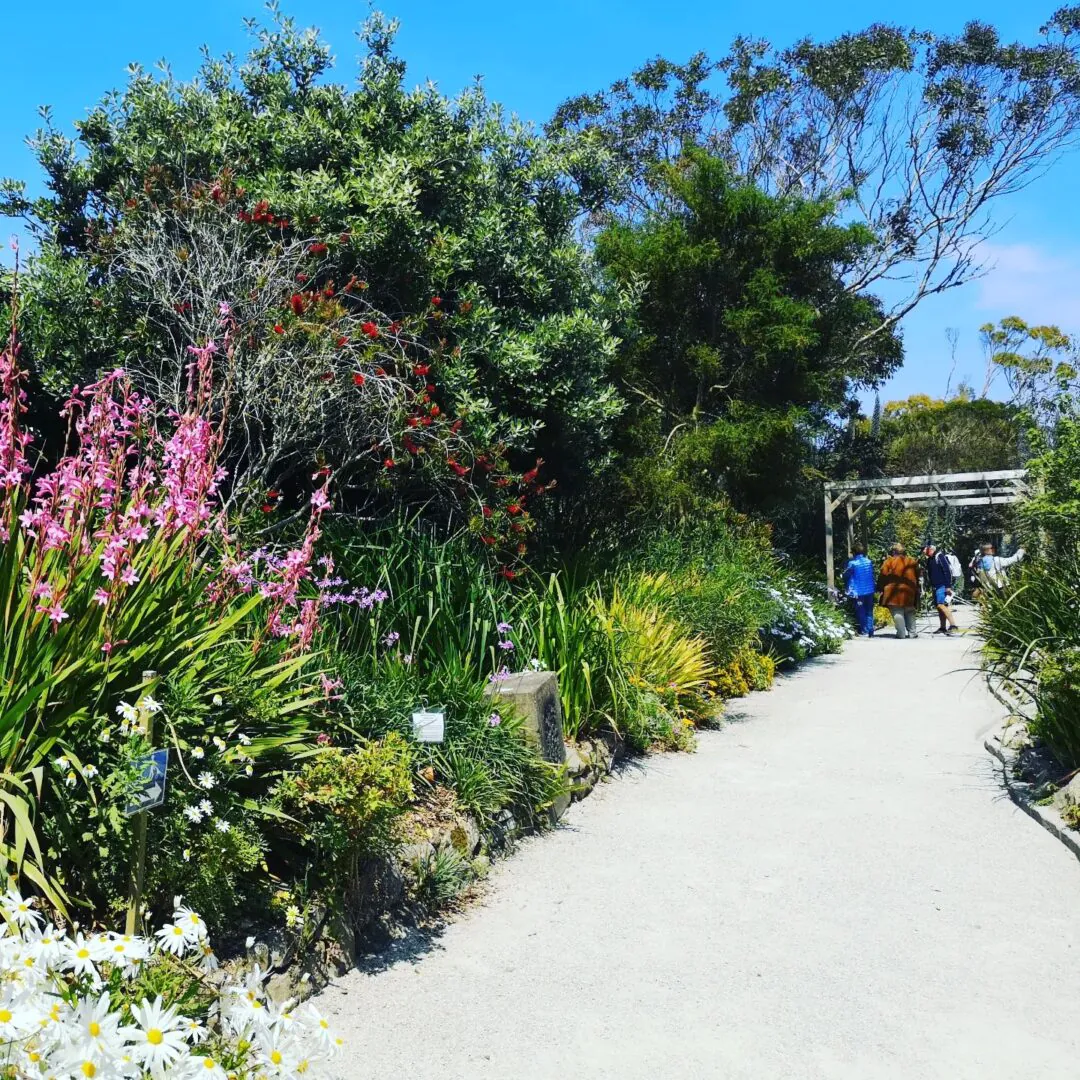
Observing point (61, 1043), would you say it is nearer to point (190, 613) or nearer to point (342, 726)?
point (190, 613)

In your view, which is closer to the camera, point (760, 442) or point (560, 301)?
point (560, 301)

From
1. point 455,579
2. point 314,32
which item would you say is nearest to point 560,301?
point 314,32

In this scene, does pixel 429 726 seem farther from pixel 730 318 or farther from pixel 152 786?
pixel 730 318

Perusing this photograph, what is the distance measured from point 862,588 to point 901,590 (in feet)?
3.62

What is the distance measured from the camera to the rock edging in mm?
6016

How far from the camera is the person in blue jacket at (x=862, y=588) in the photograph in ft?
62.7

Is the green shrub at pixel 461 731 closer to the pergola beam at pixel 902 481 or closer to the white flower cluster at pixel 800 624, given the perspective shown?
the white flower cluster at pixel 800 624

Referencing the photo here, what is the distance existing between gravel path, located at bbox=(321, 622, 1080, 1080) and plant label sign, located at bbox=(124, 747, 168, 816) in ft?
3.71

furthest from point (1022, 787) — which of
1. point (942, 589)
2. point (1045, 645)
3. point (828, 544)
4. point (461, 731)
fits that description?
point (828, 544)

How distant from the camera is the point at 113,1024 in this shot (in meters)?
2.18

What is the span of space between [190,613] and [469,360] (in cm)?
461

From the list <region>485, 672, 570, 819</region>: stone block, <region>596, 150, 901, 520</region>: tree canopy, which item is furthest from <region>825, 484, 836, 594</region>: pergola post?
<region>485, 672, 570, 819</region>: stone block

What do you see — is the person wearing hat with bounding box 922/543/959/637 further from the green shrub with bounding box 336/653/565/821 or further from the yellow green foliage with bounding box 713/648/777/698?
the green shrub with bounding box 336/653/565/821

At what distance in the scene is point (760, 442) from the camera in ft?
45.4
